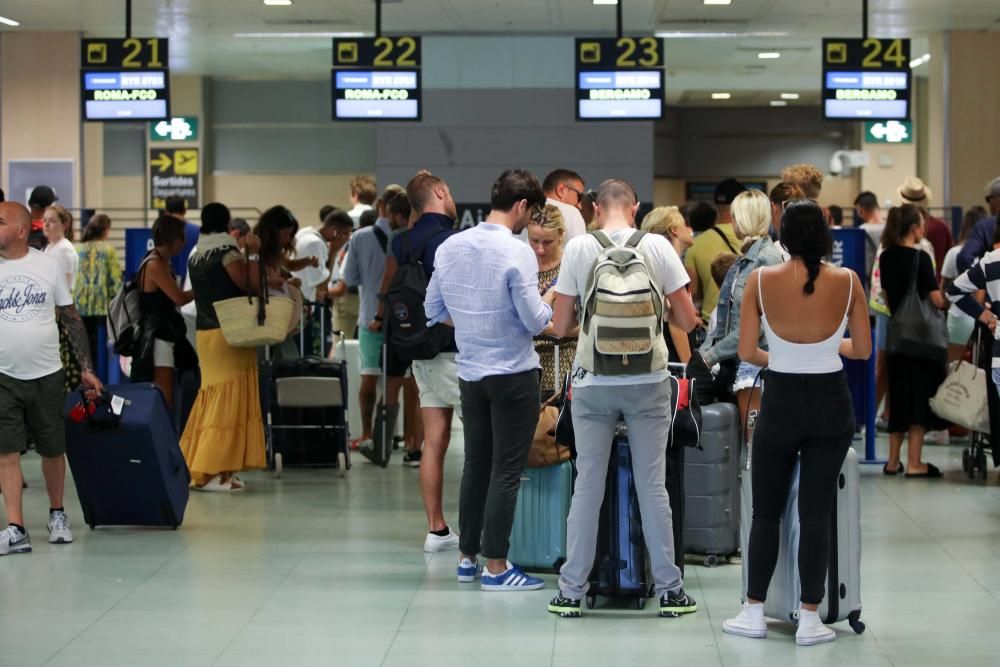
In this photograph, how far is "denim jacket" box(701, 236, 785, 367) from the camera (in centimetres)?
599

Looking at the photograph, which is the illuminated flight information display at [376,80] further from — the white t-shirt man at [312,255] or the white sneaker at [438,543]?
the white sneaker at [438,543]

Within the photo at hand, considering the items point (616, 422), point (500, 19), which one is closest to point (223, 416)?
point (616, 422)

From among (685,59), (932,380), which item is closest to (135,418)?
(932,380)

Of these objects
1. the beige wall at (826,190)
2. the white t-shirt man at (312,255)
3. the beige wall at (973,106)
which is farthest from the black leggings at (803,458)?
the beige wall at (826,190)

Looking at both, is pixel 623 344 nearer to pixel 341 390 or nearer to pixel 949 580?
pixel 949 580

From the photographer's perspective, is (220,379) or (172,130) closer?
(220,379)

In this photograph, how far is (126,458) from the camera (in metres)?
6.72

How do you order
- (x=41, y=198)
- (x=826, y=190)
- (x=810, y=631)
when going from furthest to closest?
(x=826, y=190)
(x=41, y=198)
(x=810, y=631)

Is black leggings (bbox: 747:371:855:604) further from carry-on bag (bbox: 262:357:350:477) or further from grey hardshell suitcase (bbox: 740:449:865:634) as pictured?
carry-on bag (bbox: 262:357:350:477)

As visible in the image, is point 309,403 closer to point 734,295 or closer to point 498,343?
point 734,295

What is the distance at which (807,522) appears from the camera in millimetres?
4613

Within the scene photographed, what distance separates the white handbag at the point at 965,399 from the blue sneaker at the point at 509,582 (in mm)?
3694

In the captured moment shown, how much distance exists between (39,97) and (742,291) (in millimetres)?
14090

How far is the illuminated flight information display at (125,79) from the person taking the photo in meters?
13.5
